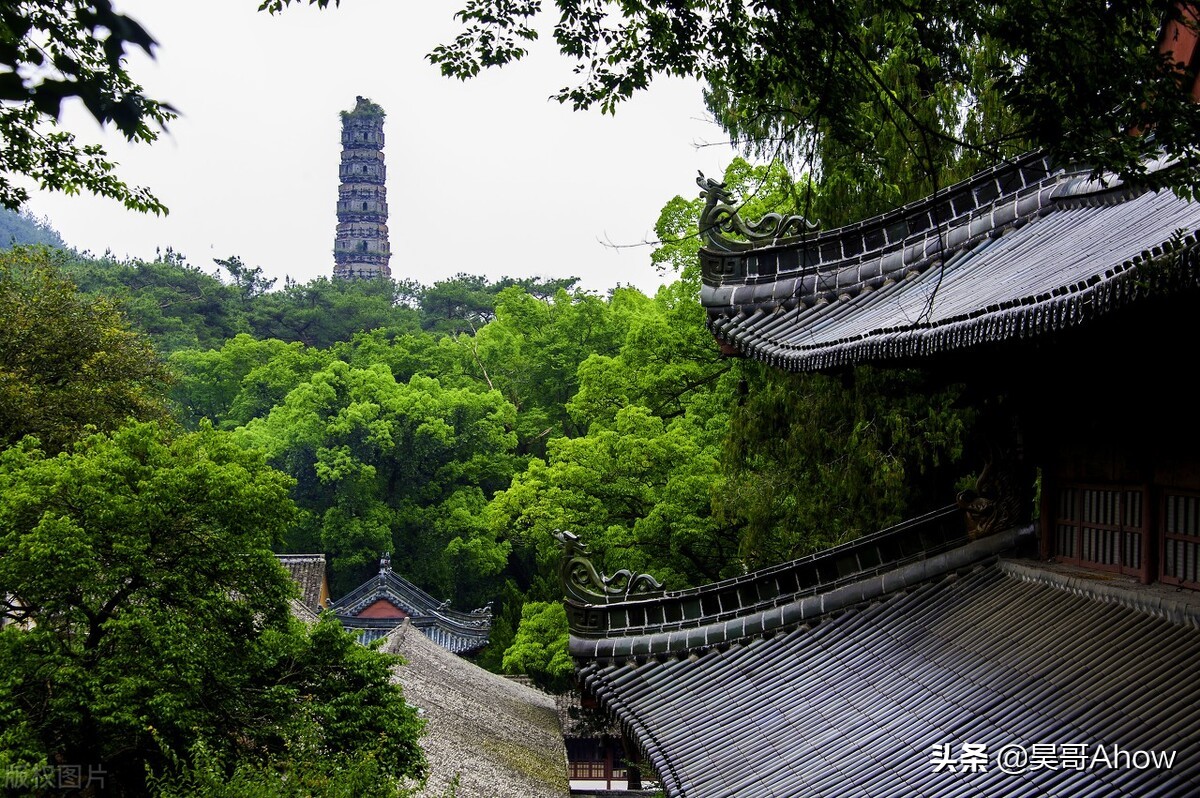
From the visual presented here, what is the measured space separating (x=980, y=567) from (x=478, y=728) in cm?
1752

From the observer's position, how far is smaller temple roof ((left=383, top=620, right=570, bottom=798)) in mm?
19984

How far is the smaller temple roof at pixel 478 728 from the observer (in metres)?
20.0

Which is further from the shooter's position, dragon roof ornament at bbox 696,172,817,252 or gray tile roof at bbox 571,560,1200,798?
dragon roof ornament at bbox 696,172,817,252

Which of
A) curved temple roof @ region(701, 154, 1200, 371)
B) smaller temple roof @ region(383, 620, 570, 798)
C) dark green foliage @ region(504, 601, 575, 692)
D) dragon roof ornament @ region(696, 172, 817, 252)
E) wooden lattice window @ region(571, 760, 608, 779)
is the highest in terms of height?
dragon roof ornament @ region(696, 172, 817, 252)

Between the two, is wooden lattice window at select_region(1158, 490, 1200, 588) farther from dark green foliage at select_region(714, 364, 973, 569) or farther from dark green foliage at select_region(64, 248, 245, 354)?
dark green foliage at select_region(64, 248, 245, 354)

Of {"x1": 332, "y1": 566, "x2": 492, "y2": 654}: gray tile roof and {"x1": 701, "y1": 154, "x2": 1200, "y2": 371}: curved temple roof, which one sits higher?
{"x1": 701, "y1": 154, "x2": 1200, "y2": 371}: curved temple roof

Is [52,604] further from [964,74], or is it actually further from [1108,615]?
[964,74]

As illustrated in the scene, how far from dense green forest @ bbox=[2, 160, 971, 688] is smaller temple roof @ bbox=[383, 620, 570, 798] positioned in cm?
141

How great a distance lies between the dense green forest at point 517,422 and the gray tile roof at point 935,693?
1742mm

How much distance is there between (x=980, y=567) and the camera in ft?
23.5

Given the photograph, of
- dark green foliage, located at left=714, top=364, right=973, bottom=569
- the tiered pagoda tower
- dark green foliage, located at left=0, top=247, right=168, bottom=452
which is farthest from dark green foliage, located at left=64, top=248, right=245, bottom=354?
dark green foliage, located at left=714, top=364, right=973, bottom=569

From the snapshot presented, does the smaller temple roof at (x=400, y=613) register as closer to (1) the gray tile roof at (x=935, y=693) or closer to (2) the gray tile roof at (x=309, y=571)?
(2) the gray tile roof at (x=309, y=571)

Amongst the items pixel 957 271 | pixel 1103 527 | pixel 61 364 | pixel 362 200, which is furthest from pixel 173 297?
pixel 1103 527

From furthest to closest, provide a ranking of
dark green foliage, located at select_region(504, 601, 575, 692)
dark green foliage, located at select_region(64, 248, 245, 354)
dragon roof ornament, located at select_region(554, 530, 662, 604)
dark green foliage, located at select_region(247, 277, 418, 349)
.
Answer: dark green foliage, located at select_region(247, 277, 418, 349)
dark green foliage, located at select_region(64, 248, 245, 354)
dark green foliage, located at select_region(504, 601, 575, 692)
dragon roof ornament, located at select_region(554, 530, 662, 604)
